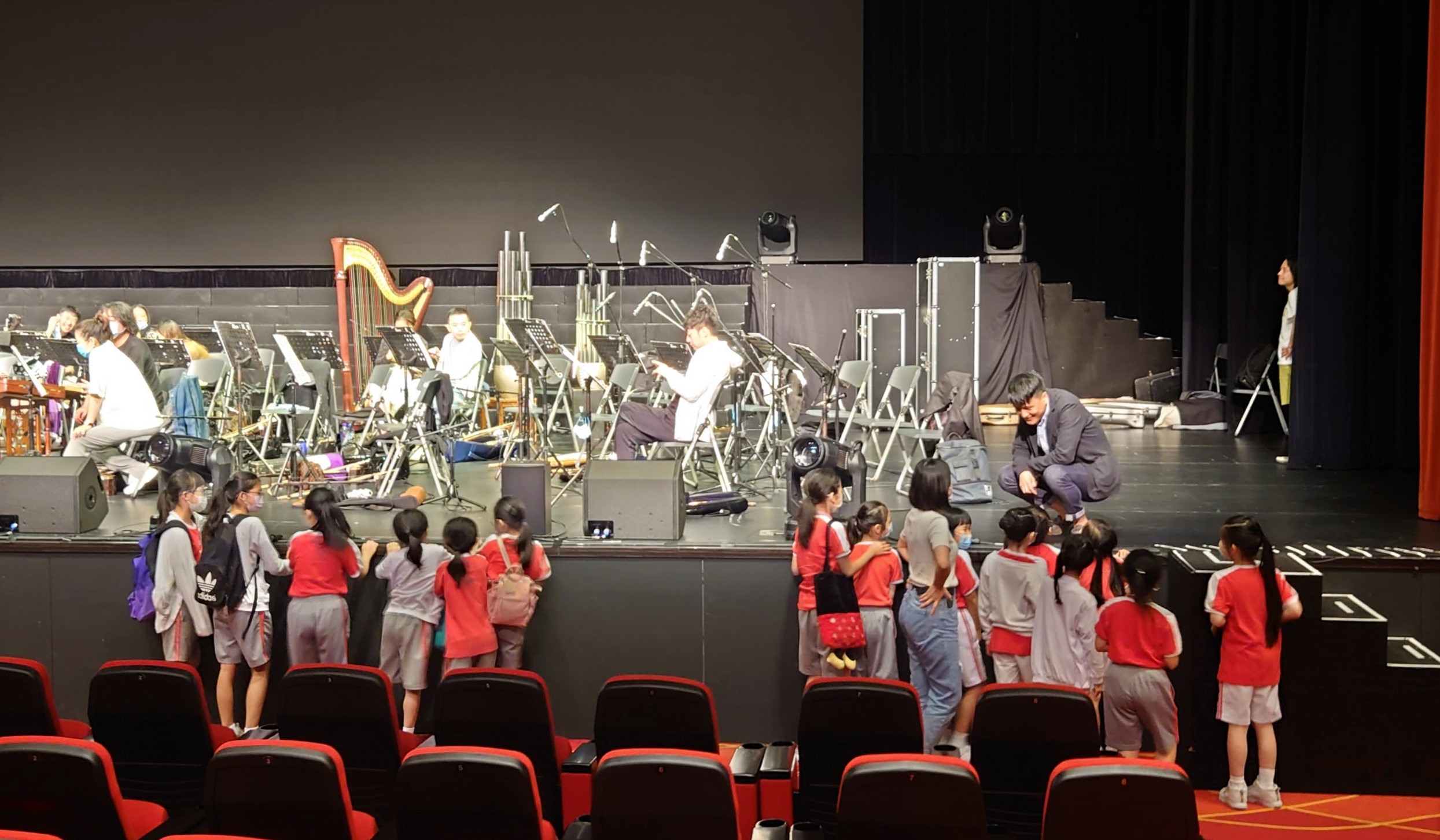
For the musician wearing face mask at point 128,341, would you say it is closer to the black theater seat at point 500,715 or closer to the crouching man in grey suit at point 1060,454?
the black theater seat at point 500,715

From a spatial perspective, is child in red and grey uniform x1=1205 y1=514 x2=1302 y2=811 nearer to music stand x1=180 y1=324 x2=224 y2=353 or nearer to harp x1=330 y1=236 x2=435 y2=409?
music stand x1=180 y1=324 x2=224 y2=353

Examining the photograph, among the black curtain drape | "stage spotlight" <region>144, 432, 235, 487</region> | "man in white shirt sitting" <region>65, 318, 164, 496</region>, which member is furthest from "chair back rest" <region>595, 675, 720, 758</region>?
the black curtain drape

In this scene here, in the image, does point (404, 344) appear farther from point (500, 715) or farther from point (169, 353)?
point (500, 715)

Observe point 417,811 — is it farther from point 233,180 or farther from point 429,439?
point 233,180

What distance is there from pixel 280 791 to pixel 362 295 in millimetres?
11945

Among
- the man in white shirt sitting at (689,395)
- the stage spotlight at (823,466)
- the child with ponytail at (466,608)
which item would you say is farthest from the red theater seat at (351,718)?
the man in white shirt sitting at (689,395)

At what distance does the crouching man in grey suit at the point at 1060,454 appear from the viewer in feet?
22.1

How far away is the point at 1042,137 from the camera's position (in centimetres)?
1570

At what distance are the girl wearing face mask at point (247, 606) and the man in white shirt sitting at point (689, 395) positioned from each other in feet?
7.94

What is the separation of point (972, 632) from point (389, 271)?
11.0 meters

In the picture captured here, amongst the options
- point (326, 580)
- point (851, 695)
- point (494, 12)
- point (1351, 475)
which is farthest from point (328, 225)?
point (851, 695)

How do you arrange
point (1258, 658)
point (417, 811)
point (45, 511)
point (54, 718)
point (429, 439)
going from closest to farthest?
1. point (417, 811)
2. point (54, 718)
3. point (1258, 658)
4. point (45, 511)
5. point (429, 439)

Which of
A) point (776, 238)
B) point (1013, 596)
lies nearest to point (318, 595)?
point (1013, 596)

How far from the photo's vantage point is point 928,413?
28.0 feet
